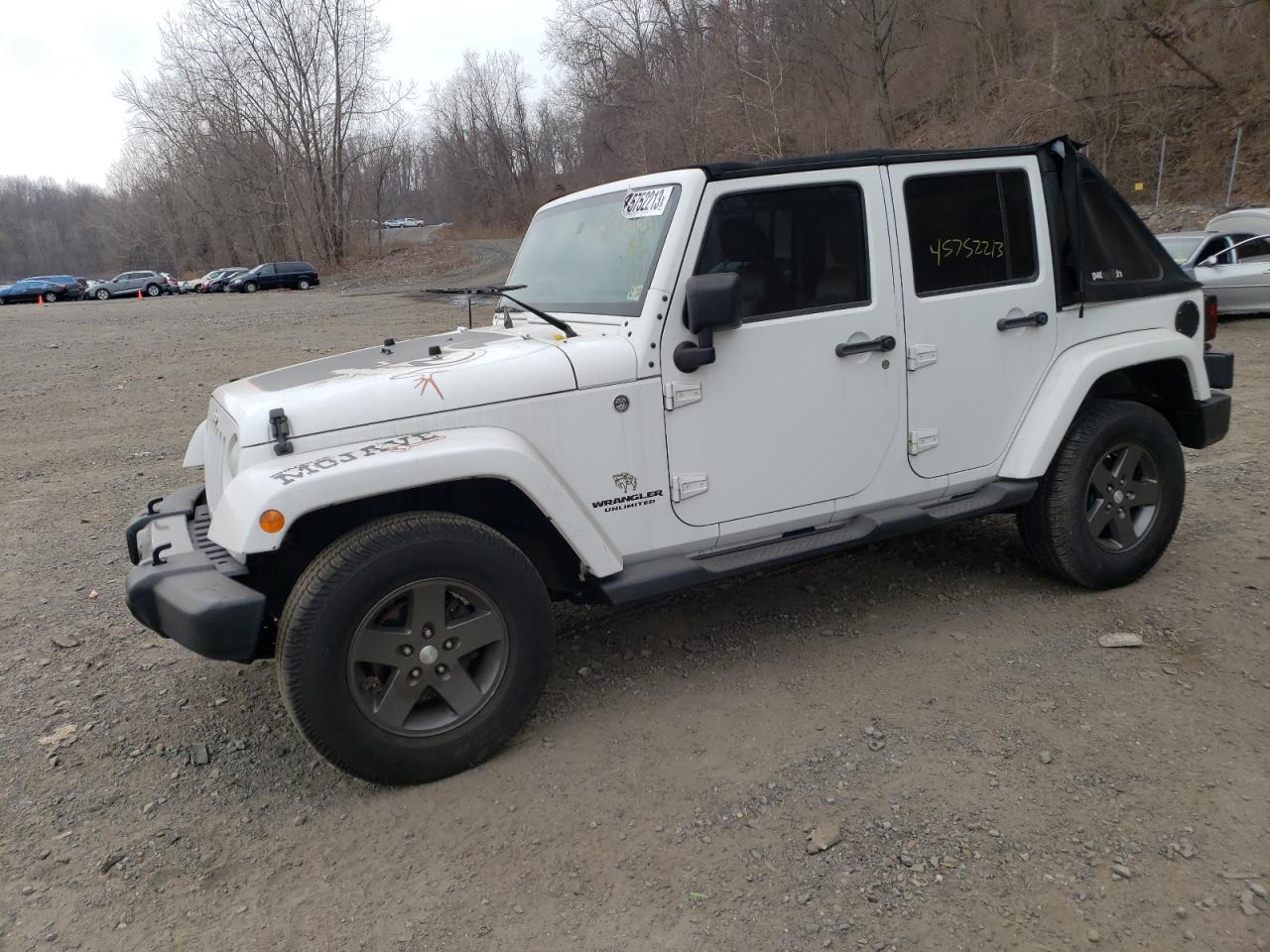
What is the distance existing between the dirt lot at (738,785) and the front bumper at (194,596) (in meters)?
0.67

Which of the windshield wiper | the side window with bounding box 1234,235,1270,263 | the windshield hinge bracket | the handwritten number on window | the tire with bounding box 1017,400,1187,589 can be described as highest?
the handwritten number on window

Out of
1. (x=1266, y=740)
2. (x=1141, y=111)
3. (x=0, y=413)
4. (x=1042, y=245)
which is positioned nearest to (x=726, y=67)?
(x=1141, y=111)

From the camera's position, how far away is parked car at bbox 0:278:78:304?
4341 cm

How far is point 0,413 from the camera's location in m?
10.8

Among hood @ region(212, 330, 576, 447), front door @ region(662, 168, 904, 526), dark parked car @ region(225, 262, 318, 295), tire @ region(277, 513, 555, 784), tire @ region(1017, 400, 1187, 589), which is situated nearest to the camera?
tire @ region(277, 513, 555, 784)

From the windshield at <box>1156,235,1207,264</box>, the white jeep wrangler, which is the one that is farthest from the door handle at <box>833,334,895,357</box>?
the windshield at <box>1156,235,1207,264</box>

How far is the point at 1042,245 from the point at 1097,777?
2320 millimetres

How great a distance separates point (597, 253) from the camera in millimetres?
3863

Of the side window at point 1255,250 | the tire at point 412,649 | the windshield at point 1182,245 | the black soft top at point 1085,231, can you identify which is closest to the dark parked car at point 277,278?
the windshield at point 1182,245

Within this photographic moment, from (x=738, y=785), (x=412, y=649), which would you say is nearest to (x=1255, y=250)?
(x=738, y=785)

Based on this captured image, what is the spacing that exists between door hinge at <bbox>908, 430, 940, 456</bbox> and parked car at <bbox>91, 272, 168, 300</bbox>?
47.4 m

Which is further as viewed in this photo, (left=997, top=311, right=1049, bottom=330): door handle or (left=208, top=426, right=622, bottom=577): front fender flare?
(left=997, top=311, right=1049, bottom=330): door handle

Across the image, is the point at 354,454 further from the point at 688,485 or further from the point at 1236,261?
the point at 1236,261

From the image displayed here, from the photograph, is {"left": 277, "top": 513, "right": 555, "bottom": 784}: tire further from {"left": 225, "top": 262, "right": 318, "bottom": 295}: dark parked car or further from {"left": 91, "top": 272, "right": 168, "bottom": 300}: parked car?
{"left": 91, "top": 272, "right": 168, "bottom": 300}: parked car
